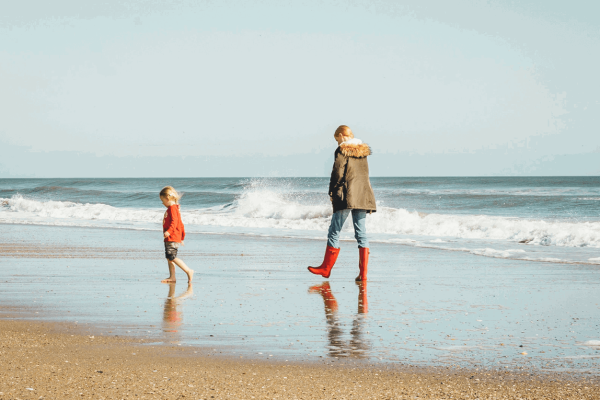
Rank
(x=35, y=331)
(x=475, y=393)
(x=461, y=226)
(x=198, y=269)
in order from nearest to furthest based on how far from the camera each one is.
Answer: (x=475, y=393) < (x=35, y=331) < (x=198, y=269) < (x=461, y=226)

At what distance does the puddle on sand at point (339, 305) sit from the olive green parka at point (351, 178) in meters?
0.91

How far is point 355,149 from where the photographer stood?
6891 millimetres

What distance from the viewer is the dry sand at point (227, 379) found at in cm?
294

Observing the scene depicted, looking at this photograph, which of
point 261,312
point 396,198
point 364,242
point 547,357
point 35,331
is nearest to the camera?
point 547,357

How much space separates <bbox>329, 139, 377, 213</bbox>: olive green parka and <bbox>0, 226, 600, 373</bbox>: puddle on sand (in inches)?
35.6

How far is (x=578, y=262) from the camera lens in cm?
873

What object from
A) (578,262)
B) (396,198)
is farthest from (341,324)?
(396,198)

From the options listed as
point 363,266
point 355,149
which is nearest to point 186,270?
point 363,266

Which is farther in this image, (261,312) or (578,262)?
(578,262)

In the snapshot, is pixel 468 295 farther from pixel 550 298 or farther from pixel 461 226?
pixel 461 226

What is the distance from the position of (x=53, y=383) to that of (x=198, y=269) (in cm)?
485

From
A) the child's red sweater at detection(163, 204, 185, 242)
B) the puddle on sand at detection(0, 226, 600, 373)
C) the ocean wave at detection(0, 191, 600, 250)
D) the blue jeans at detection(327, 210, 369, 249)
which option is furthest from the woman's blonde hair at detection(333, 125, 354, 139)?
the ocean wave at detection(0, 191, 600, 250)

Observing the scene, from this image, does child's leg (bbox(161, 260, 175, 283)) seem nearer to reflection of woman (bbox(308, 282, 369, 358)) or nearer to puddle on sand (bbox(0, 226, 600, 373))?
puddle on sand (bbox(0, 226, 600, 373))

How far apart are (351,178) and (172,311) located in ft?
8.94
